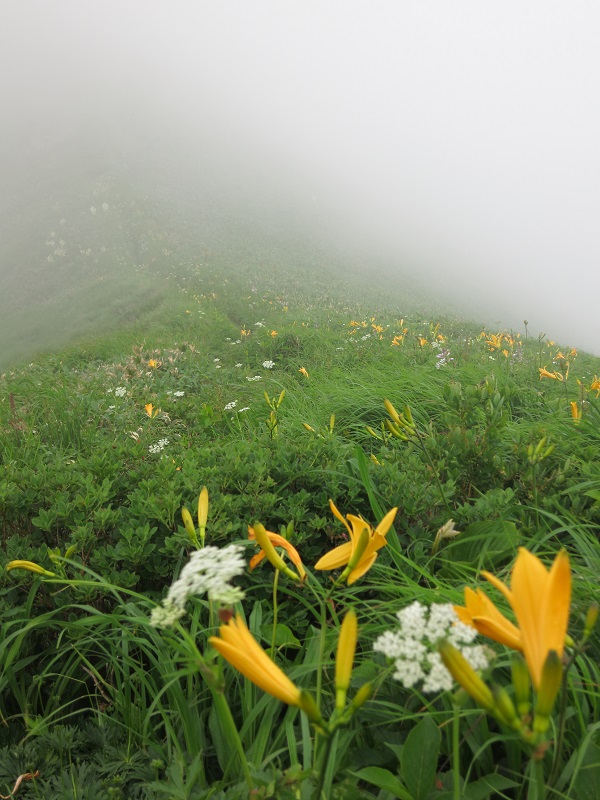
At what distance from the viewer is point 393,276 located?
26.3 m

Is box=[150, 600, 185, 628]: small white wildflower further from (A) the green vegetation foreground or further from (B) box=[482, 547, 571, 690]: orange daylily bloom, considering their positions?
(B) box=[482, 547, 571, 690]: orange daylily bloom

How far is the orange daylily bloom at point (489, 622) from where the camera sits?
24.0 inches

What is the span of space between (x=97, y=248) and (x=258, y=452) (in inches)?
972

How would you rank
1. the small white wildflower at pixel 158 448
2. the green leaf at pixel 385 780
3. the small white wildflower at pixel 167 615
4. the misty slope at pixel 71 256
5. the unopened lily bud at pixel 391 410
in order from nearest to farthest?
1. the small white wildflower at pixel 167 615
2. the green leaf at pixel 385 780
3. the unopened lily bud at pixel 391 410
4. the small white wildflower at pixel 158 448
5. the misty slope at pixel 71 256

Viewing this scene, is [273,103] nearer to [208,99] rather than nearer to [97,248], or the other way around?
[208,99]

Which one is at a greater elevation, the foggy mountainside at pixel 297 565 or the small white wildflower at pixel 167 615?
the small white wildflower at pixel 167 615

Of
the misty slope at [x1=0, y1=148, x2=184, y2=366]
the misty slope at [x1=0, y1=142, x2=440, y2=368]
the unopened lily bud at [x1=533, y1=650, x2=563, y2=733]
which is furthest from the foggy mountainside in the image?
the misty slope at [x1=0, y1=142, x2=440, y2=368]

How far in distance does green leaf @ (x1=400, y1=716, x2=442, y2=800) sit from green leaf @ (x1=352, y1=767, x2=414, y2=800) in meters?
0.02

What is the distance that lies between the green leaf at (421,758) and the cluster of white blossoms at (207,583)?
0.53 meters

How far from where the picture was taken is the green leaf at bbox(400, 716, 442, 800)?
2.98 ft

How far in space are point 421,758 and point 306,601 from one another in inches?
20.0

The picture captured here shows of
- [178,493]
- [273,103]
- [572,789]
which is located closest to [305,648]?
[572,789]

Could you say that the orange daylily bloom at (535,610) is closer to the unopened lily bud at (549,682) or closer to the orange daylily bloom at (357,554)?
the unopened lily bud at (549,682)

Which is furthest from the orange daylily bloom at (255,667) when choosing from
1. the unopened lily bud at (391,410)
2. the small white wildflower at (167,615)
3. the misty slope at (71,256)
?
the misty slope at (71,256)
